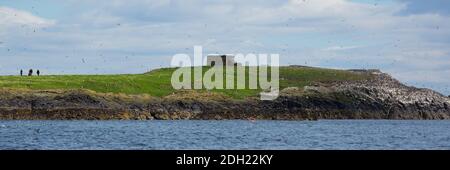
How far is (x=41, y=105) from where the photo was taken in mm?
149750

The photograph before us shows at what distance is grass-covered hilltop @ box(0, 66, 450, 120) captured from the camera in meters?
149

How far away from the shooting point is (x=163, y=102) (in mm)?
168750

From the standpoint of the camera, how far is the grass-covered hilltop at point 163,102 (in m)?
149

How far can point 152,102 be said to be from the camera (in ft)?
554
